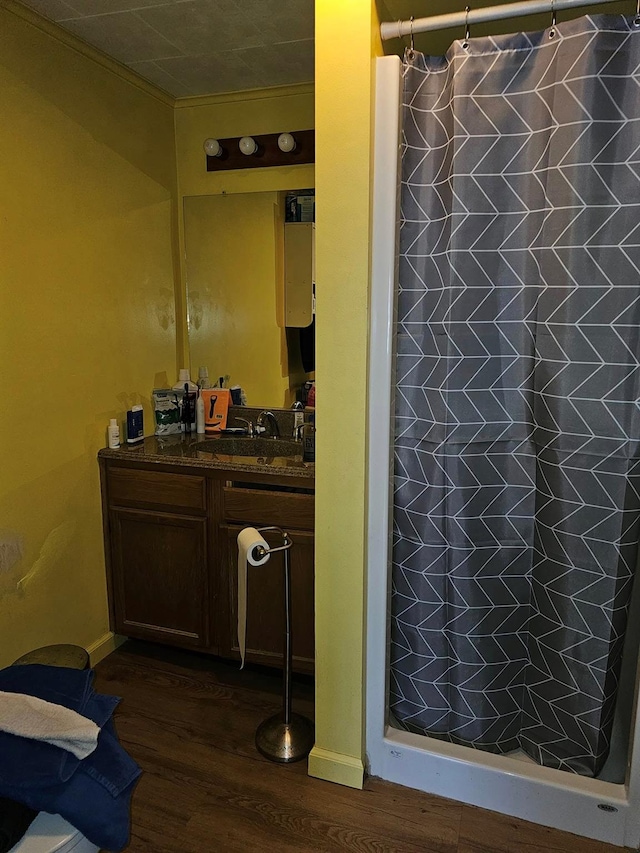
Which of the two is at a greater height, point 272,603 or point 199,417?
point 199,417

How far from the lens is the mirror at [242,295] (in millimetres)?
2631

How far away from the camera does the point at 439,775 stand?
177cm

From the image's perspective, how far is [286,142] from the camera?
246cm

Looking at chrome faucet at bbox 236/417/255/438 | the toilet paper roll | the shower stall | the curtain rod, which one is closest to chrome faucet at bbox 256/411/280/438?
chrome faucet at bbox 236/417/255/438

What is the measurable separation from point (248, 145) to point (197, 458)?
4.34ft

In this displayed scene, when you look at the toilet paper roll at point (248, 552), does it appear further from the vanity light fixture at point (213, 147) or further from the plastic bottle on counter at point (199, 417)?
the vanity light fixture at point (213, 147)

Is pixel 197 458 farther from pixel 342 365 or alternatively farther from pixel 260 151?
pixel 260 151

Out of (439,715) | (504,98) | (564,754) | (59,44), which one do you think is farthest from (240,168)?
(564,754)

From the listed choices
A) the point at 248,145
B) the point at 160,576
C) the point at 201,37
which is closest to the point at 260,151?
the point at 248,145

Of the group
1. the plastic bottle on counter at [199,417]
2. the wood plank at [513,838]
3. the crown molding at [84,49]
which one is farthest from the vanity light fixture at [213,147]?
the wood plank at [513,838]

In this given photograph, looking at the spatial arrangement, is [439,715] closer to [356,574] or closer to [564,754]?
[564,754]

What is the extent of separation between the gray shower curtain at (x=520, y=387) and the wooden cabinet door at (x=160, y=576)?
0.85 metres

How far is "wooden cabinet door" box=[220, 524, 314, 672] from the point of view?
2.15m

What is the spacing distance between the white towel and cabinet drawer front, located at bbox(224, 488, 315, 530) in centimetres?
100
